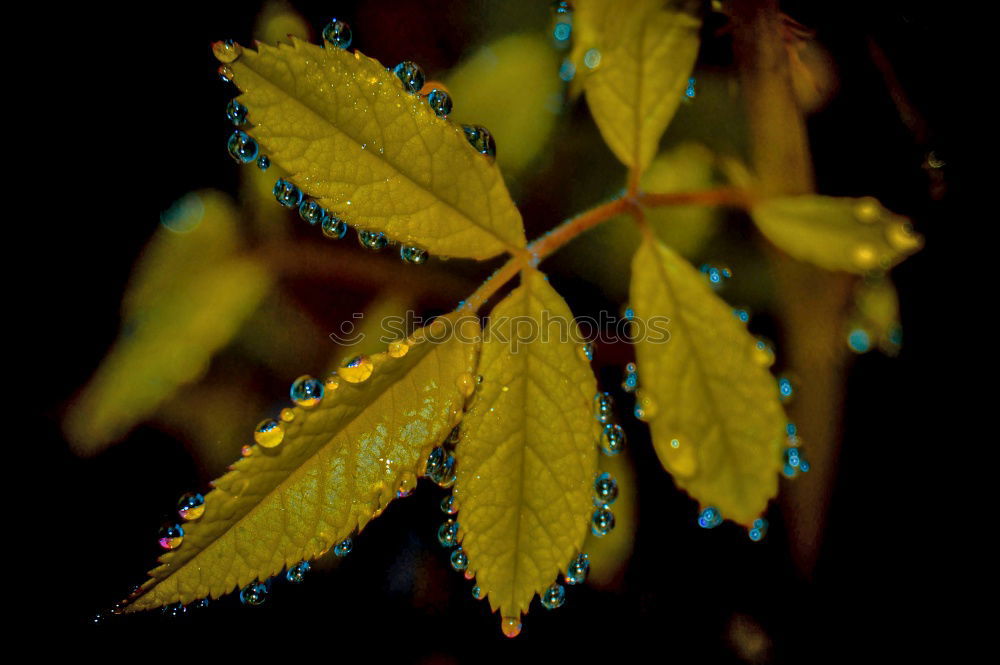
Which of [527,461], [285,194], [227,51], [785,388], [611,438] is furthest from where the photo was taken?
[785,388]

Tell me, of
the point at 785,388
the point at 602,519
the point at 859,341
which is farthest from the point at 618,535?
the point at 859,341

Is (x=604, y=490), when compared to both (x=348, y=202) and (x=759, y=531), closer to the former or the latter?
(x=759, y=531)

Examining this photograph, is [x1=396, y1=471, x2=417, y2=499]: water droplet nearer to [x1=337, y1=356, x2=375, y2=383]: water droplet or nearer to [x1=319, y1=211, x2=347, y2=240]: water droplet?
[x1=337, y1=356, x2=375, y2=383]: water droplet

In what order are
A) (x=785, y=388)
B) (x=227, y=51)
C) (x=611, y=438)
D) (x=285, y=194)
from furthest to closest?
(x=785, y=388) < (x=611, y=438) < (x=285, y=194) < (x=227, y=51)

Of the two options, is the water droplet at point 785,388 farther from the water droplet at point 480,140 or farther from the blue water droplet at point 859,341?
the water droplet at point 480,140

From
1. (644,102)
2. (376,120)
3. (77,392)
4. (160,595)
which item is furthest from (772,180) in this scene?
(77,392)

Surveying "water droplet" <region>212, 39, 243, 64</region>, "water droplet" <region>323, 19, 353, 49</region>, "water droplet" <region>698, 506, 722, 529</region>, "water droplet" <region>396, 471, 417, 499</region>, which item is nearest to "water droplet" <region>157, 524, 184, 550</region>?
"water droplet" <region>396, 471, 417, 499</region>

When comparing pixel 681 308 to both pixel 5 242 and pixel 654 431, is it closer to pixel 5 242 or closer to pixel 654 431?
pixel 654 431

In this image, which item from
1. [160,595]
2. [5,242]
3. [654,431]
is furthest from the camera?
[5,242]
